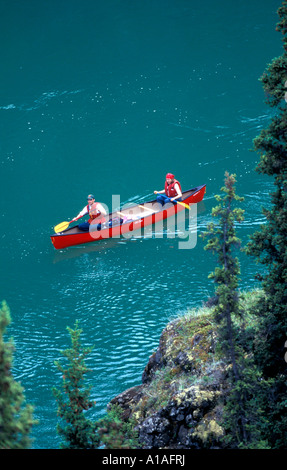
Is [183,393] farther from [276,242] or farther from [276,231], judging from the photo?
[276,231]

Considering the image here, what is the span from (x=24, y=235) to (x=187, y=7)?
28335 mm

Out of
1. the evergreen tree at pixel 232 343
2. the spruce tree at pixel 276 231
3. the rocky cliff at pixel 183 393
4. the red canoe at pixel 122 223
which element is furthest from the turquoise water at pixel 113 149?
the spruce tree at pixel 276 231

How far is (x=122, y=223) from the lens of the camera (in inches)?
998

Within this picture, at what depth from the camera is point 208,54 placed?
136 feet

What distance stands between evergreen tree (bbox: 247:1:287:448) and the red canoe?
14.4 meters

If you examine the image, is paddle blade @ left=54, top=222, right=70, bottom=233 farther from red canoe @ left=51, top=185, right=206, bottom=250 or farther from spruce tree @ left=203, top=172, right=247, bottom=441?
spruce tree @ left=203, top=172, right=247, bottom=441

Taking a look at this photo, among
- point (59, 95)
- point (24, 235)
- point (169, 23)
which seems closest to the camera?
point (24, 235)

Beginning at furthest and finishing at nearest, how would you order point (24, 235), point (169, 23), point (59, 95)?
point (169, 23), point (59, 95), point (24, 235)

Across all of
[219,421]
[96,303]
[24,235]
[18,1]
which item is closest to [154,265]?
[96,303]

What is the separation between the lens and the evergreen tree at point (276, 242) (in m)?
10.8

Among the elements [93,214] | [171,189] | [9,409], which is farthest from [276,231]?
[171,189]

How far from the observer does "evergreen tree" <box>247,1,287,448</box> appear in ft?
35.3
